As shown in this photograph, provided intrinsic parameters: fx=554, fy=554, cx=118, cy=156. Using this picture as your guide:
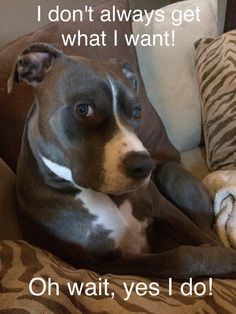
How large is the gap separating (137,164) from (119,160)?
1.4 inches

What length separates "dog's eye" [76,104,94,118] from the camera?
1.12 meters

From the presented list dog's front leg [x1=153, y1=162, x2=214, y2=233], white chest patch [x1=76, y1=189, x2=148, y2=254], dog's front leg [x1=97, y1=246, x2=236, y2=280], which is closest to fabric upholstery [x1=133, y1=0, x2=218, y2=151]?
dog's front leg [x1=153, y1=162, x2=214, y2=233]

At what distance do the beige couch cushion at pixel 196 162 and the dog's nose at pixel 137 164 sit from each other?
64cm

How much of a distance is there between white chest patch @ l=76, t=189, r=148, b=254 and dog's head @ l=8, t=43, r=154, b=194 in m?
0.08

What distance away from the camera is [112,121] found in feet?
3.69

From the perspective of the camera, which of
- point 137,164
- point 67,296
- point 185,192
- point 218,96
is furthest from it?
point 218,96

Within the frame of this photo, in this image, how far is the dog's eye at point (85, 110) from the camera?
3.66 ft

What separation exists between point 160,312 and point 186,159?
0.92m

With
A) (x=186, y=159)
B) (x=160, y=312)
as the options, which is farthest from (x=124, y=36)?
(x=160, y=312)

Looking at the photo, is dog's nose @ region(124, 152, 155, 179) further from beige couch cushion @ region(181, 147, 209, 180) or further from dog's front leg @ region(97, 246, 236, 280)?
beige couch cushion @ region(181, 147, 209, 180)

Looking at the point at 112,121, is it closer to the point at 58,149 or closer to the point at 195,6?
the point at 58,149

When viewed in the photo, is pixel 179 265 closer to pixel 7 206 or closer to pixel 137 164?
pixel 137 164

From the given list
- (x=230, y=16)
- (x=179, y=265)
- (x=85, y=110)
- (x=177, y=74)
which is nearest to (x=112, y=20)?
(x=177, y=74)

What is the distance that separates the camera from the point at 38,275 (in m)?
0.95
